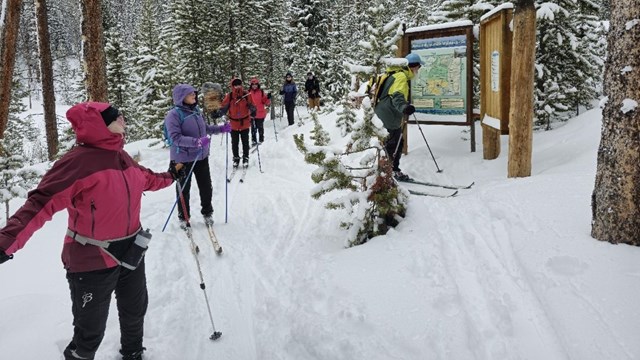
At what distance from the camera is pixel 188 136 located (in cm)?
652

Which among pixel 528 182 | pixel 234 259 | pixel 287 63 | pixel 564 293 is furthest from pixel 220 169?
pixel 287 63

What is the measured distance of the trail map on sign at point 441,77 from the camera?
9.07m

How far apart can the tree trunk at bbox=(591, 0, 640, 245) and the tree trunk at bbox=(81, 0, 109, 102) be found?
8.12m

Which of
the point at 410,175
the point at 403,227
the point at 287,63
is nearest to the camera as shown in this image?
A: the point at 403,227

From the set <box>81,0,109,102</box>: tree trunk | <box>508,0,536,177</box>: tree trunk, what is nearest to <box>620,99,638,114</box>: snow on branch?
<box>508,0,536,177</box>: tree trunk

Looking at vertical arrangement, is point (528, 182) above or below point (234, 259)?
above

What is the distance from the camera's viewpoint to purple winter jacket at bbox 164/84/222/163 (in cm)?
637

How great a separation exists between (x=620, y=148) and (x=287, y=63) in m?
33.4

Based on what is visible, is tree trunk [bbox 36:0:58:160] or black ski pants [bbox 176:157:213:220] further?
tree trunk [bbox 36:0:58:160]

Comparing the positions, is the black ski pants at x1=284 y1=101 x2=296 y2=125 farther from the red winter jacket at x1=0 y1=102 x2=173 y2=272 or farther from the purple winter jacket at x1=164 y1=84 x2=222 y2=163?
the red winter jacket at x1=0 y1=102 x2=173 y2=272

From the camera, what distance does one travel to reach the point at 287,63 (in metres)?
35.5

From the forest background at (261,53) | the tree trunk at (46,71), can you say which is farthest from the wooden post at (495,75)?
the tree trunk at (46,71)

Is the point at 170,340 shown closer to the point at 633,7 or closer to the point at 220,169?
the point at 633,7

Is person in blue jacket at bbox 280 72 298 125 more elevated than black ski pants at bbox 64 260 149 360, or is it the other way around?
person in blue jacket at bbox 280 72 298 125
